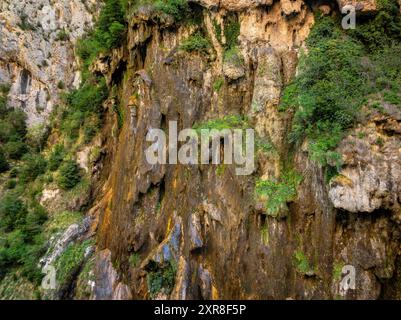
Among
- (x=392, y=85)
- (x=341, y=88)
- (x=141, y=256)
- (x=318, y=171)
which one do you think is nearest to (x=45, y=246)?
(x=141, y=256)

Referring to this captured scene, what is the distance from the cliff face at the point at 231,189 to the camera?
32.7ft

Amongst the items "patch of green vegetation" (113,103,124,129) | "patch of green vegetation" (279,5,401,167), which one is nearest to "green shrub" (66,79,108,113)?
"patch of green vegetation" (113,103,124,129)

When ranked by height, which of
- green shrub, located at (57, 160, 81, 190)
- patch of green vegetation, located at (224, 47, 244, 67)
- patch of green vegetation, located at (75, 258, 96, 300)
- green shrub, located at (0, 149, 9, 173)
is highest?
patch of green vegetation, located at (224, 47, 244, 67)

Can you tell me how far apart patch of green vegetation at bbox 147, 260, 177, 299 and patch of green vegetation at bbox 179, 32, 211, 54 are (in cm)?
836

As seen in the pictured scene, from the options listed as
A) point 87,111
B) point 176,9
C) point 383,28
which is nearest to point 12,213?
point 87,111

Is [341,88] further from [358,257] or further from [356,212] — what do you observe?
[358,257]

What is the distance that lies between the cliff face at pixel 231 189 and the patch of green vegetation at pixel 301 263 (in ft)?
0.10

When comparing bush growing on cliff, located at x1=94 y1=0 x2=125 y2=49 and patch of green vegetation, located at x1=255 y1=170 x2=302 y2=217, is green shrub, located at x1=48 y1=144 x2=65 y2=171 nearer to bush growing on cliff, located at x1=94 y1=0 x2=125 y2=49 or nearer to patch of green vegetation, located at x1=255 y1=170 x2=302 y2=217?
bush growing on cliff, located at x1=94 y1=0 x2=125 y2=49

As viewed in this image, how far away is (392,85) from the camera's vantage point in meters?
10.8

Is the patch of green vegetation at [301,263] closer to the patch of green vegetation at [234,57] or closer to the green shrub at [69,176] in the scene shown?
the patch of green vegetation at [234,57]

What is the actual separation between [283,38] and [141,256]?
10.2 m

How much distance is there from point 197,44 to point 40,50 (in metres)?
18.2

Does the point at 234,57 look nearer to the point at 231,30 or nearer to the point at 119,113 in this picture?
the point at 231,30

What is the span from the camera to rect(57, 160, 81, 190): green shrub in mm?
20422
